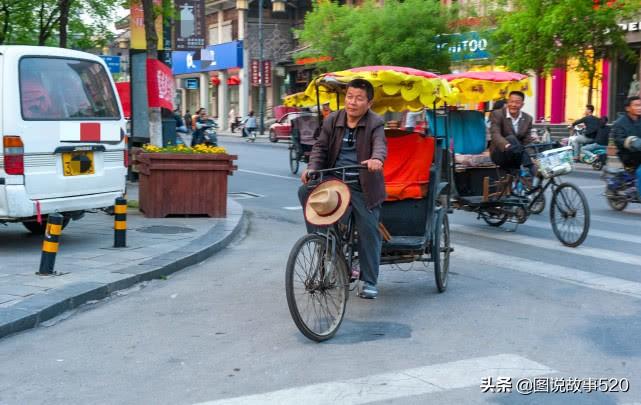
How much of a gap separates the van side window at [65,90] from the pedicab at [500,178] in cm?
392

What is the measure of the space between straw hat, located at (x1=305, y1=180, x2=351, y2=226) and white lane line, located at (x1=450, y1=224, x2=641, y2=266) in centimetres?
438

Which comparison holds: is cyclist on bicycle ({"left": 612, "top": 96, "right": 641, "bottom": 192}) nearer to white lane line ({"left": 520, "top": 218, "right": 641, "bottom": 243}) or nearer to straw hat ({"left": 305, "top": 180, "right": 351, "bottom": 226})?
white lane line ({"left": 520, "top": 218, "right": 641, "bottom": 243})

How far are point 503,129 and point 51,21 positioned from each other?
15.4 m

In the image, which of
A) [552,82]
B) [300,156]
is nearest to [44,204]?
[300,156]

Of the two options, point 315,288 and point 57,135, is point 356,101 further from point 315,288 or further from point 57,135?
point 57,135

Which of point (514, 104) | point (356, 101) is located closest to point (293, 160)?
point (514, 104)

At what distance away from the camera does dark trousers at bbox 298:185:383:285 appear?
629cm

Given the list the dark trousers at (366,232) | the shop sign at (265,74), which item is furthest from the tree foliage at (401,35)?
the dark trousers at (366,232)

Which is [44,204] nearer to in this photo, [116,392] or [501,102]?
[116,392]

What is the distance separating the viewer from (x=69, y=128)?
902cm

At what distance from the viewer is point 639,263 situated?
8.89 meters

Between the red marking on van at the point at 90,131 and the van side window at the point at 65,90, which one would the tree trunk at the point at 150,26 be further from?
the red marking on van at the point at 90,131

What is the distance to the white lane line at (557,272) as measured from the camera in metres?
7.64

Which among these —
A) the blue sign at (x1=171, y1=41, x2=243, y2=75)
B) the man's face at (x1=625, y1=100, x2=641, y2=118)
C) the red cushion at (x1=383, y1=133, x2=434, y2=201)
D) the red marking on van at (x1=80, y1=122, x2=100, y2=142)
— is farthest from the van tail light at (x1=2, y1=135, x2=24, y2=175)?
the blue sign at (x1=171, y1=41, x2=243, y2=75)
